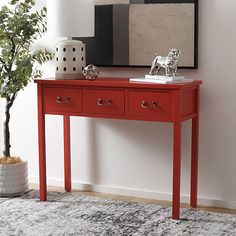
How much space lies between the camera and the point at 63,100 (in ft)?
11.3

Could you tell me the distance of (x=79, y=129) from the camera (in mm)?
3914

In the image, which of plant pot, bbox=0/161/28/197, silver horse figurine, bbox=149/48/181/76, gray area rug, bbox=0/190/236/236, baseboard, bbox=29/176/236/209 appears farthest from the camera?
plant pot, bbox=0/161/28/197

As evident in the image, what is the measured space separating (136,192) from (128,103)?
0.77m

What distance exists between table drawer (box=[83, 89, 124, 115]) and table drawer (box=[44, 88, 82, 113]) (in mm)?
51

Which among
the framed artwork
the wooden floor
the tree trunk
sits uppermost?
the framed artwork

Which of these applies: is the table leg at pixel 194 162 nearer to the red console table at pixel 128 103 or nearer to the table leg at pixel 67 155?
the red console table at pixel 128 103

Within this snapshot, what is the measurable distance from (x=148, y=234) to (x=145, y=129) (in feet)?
2.90

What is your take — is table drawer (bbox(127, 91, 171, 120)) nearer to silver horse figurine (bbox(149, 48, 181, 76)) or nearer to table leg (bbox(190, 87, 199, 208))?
silver horse figurine (bbox(149, 48, 181, 76))

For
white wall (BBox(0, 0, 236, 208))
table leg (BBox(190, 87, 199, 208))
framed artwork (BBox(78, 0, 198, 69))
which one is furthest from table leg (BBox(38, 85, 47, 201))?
table leg (BBox(190, 87, 199, 208))

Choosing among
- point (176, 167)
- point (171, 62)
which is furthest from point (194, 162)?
point (171, 62)

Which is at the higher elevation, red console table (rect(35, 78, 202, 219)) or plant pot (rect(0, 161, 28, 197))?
red console table (rect(35, 78, 202, 219))

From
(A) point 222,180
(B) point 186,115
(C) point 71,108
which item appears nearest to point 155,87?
(B) point 186,115

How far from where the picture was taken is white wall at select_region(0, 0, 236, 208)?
3400 millimetres

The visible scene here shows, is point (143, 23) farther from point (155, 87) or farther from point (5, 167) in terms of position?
point (5, 167)
